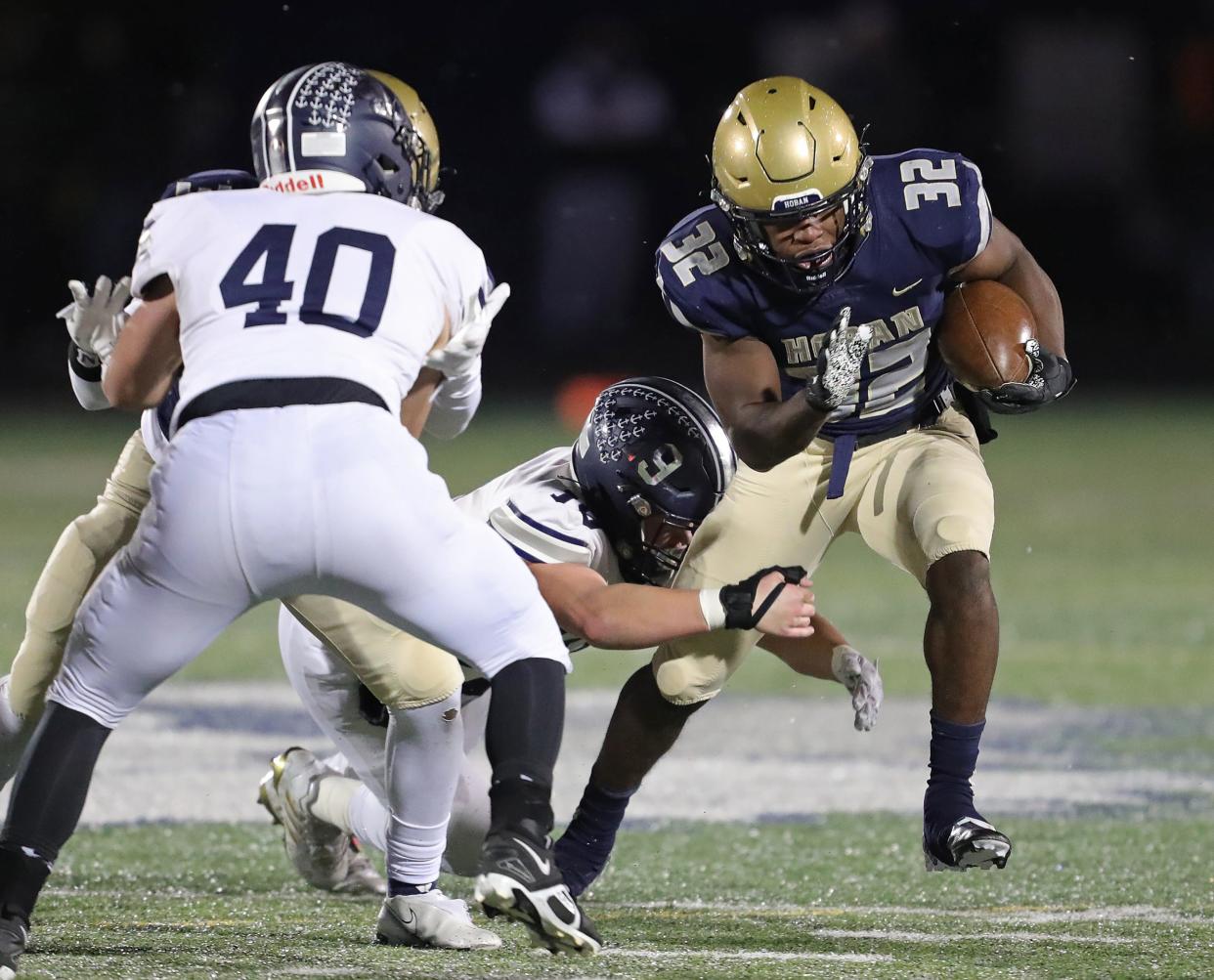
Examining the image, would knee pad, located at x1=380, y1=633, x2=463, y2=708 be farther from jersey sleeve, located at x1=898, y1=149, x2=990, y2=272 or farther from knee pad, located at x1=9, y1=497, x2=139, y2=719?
jersey sleeve, located at x1=898, y1=149, x2=990, y2=272

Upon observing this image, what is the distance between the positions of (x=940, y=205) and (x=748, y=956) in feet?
5.08

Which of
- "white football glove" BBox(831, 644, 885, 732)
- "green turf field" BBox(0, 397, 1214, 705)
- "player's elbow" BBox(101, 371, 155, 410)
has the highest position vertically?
"player's elbow" BBox(101, 371, 155, 410)

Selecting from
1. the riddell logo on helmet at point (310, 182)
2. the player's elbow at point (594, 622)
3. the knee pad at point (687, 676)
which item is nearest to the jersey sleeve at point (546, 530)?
the player's elbow at point (594, 622)

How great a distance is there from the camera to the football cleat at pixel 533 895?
9.25 ft

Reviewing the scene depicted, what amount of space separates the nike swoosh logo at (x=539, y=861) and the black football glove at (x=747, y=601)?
2.40ft

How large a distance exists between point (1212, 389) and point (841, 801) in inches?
385

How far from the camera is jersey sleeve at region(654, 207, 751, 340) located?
4.06 meters

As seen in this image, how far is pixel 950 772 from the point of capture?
382cm

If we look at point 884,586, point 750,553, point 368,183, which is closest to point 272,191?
point 368,183

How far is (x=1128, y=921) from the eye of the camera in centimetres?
371

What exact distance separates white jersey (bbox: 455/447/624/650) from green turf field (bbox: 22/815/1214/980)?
61cm

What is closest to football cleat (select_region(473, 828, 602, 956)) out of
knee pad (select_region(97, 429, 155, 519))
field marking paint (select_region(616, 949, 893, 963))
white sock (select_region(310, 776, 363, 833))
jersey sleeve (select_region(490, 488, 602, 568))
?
field marking paint (select_region(616, 949, 893, 963))

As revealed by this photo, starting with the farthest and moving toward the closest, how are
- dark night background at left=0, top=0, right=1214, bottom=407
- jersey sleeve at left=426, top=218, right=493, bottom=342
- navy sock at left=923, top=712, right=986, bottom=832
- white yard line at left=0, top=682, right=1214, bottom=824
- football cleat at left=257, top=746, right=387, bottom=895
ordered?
dark night background at left=0, top=0, right=1214, bottom=407 → white yard line at left=0, top=682, right=1214, bottom=824 → football cleat at left=257, top=746, right=387, bottom=895 → navy sock at left=923, top=712, right=986, bottom=832 → jersey sleeve at left=426, top=218, right=493, bottom=342

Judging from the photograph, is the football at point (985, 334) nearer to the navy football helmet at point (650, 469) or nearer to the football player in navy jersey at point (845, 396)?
the football player in navy jersey at point (845, 396)
